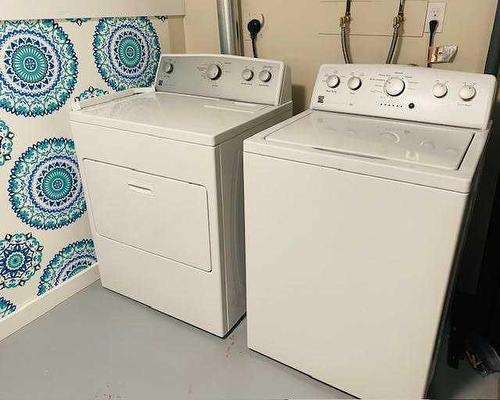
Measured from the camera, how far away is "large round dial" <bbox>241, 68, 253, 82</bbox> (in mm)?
1705

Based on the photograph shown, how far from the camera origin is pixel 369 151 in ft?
3.78

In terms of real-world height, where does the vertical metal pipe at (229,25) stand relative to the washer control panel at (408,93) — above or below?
above

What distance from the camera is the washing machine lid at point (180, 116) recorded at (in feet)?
4.52

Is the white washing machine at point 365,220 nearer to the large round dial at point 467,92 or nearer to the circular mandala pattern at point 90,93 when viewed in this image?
the large round dial at point 467,92

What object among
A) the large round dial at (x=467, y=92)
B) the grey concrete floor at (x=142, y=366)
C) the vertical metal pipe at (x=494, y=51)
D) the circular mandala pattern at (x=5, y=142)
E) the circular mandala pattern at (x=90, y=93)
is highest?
the vertical metal pipe at (x=494, y=51)

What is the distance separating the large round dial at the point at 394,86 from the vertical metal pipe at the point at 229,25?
78cm

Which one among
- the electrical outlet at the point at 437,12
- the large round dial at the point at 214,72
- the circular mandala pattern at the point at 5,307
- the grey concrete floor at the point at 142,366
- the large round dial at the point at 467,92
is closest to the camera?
the large round dial at the point at 467,92

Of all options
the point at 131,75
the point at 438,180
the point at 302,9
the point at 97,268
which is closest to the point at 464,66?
the point at 302,9

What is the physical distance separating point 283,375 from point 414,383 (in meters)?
0.46

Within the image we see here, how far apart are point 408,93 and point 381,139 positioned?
0.27m

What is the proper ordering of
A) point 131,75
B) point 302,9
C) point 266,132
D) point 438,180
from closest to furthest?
point 438,180, point 266,132, point 302,9, point 131,75

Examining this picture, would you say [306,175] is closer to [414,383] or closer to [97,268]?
[414,383]

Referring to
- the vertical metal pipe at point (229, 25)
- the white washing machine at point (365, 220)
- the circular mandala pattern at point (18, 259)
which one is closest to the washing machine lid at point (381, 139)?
the white washing machine at point (365, 220)

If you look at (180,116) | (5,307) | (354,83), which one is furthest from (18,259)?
(354,83)
